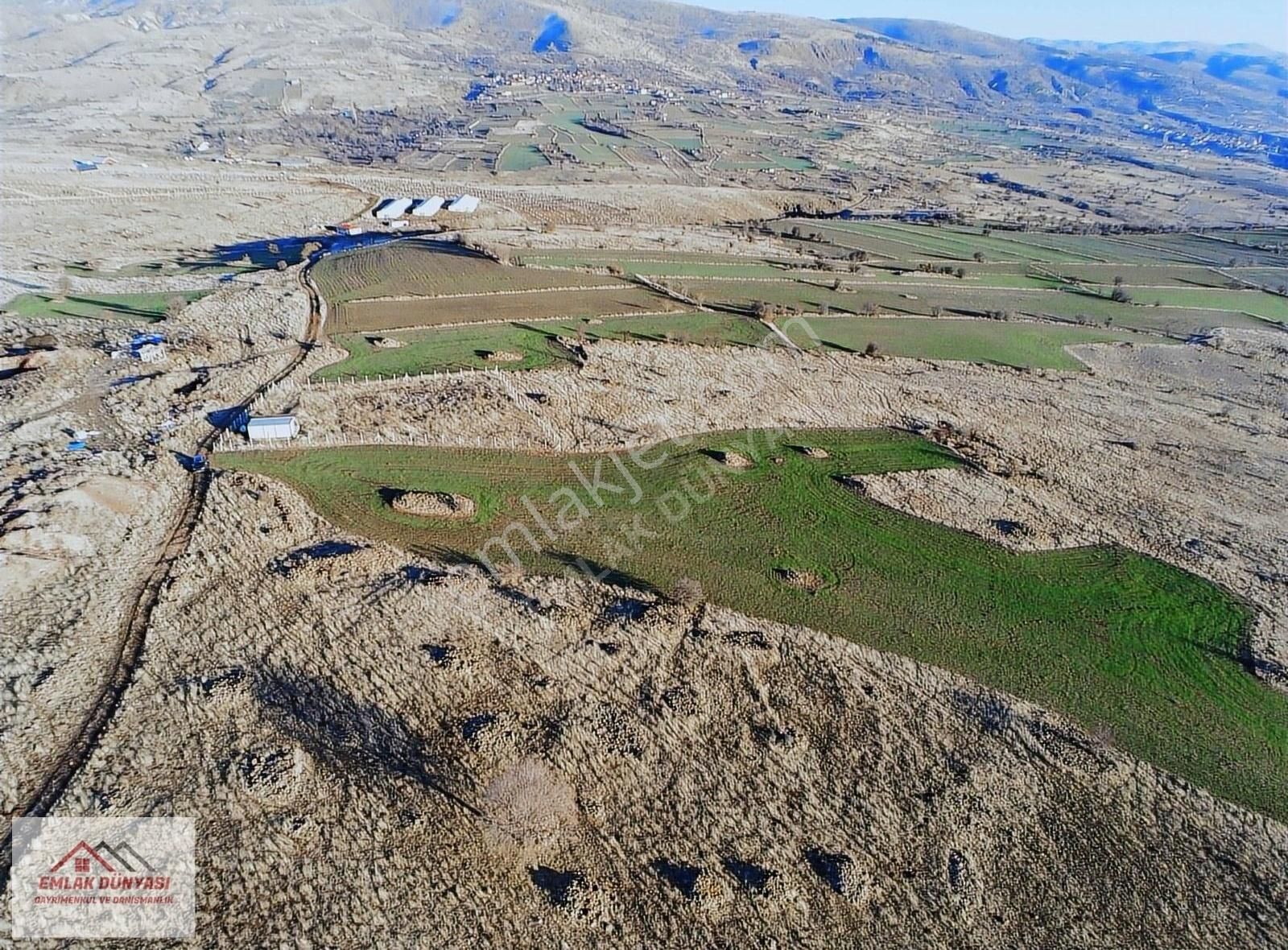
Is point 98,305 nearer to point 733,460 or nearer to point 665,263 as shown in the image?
point 665,263

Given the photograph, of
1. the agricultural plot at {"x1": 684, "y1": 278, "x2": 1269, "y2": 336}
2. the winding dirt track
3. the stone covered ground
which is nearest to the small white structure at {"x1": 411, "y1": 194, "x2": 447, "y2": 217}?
the agricultural plot at {"x1": 684, "y1": 278, "x2": 1269, "y2": 336}

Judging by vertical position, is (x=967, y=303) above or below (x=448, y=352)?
above

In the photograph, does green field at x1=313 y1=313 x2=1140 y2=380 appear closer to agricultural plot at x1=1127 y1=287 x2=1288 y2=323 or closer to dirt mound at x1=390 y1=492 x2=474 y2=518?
dirt mound at x1=390 y1=492 x2=474 y2=518

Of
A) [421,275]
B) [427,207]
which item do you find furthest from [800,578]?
[427,207]

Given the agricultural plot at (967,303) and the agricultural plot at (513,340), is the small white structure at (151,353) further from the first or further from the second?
the agricultural plot at (967,303)

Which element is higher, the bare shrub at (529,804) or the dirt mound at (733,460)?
the dirt mound at (733,460)

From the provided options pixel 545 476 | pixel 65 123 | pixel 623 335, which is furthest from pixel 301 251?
pixel 65 123

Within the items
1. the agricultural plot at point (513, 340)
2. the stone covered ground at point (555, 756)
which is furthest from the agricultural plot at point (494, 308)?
the stone covered ground at point (555, 756)
